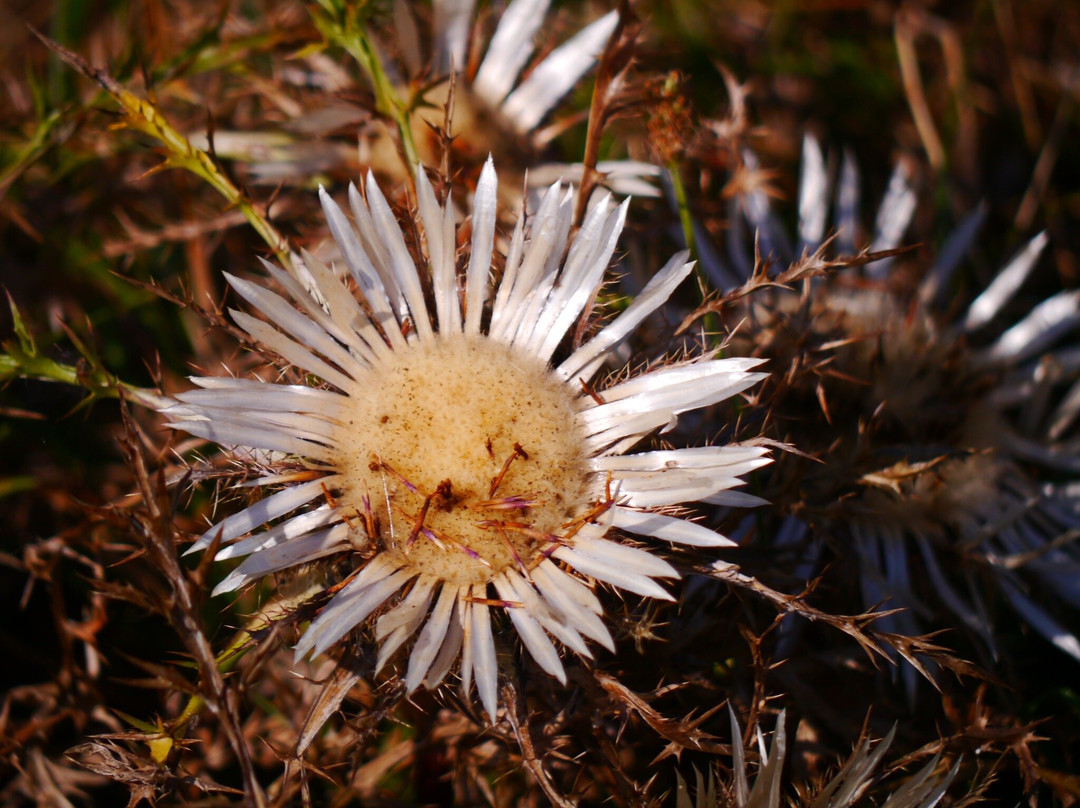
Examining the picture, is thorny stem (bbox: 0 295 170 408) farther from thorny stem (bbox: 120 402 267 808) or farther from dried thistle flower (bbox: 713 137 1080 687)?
dried thistle flower (bbox: 713 137 1080 687)

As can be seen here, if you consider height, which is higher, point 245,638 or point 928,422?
point 245,638

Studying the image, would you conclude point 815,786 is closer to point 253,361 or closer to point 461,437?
point 461,437

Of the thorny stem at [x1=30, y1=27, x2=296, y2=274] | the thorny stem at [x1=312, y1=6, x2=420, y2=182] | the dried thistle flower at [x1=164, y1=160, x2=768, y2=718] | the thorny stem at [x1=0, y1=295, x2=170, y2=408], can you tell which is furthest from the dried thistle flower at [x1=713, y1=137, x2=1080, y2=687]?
the thorny stem at [x1=0, y1=295, x2=170, y2=408]

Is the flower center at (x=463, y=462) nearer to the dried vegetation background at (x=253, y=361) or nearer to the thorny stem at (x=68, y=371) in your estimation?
the dried vegetation background at (x=253, y=361)

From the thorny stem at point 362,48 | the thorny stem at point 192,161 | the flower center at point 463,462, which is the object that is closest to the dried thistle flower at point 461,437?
the flower center at point 463,462

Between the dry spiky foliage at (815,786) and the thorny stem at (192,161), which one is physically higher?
the thorny stem at (192,161)

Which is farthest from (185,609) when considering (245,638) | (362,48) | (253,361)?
(362,48)

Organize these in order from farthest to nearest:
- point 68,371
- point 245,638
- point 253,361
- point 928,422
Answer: point 928,422 < point 253,361 < point 68,371 < point 245,638
